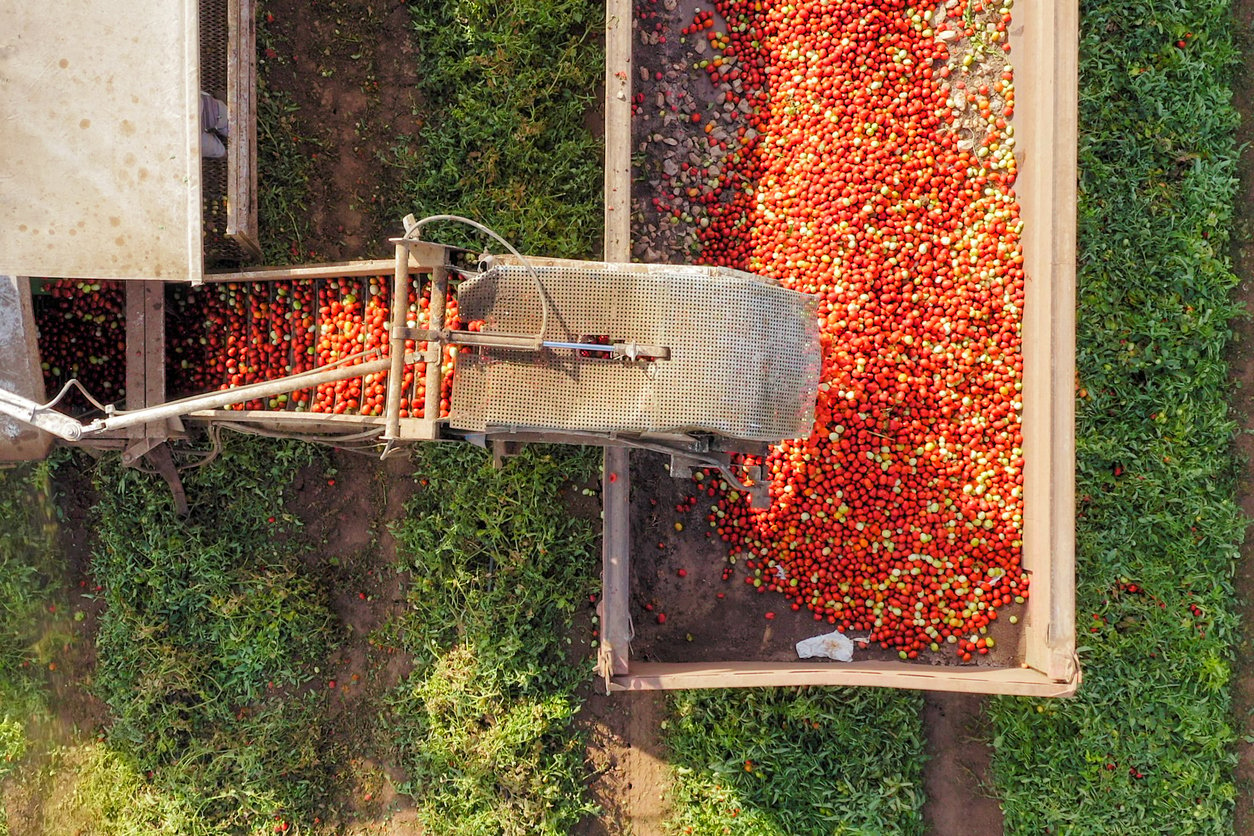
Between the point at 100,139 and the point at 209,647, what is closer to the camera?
the point at 100,139

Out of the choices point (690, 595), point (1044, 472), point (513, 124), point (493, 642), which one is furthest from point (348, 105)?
point (1044, 472)

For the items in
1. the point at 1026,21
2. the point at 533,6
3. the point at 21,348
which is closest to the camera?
the point at 21,348

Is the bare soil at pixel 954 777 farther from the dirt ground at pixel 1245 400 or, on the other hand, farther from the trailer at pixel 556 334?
the dirt ground at pixel 1245 400

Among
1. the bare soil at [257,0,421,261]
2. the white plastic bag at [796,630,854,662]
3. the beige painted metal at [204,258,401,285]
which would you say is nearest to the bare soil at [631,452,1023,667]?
the white plastic bag at [796,630,854,662]

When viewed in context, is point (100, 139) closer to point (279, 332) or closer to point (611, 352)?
point (279, 332)

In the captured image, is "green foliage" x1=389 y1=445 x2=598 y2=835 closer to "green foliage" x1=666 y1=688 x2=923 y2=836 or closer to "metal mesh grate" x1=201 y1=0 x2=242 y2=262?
"green foliage" x1=666 y1=688 x2=923 y2=836

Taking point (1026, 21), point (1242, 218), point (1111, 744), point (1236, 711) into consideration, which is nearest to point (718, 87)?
point (1026, 21)

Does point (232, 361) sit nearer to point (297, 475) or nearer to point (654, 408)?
point (297, 475)

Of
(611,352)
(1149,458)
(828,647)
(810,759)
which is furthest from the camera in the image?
(1149,458)
